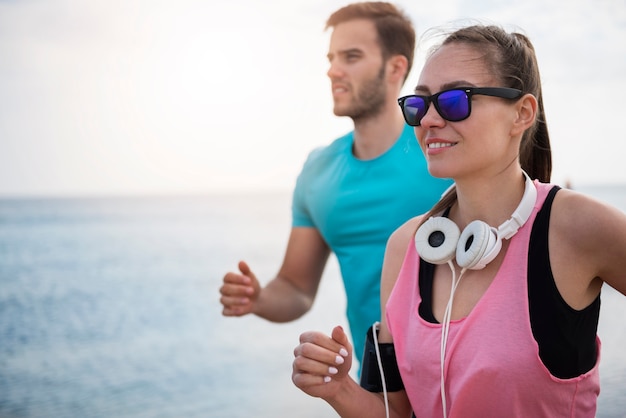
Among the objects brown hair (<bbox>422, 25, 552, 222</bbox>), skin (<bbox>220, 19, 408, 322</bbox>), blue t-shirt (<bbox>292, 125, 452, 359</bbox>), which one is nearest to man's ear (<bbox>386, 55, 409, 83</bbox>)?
skin (<bbox>220, 19, 408, 322</bbox>)

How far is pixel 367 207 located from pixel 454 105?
1.60m

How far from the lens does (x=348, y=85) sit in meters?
3.83

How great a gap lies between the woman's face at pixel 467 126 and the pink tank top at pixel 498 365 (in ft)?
0.61

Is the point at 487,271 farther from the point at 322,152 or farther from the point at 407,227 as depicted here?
the point at 322,152

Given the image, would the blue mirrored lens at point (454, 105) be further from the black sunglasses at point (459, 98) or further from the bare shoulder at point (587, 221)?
the bare shoulder at point (587, 221)

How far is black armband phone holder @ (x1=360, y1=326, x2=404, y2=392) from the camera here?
2.15 m

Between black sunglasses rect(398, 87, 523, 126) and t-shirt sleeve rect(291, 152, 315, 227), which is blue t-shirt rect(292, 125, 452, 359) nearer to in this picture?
t-shirt sleeve rect(291, 152, 315, 227)

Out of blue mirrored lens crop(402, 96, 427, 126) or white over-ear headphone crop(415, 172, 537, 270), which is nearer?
white over-ear headphone crop(415, 172, 537, 270)

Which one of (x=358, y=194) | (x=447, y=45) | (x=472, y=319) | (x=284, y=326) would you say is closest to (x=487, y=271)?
(x=472, y=319)

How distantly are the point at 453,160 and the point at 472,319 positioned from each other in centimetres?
47

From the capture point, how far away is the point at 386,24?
13.2 feet

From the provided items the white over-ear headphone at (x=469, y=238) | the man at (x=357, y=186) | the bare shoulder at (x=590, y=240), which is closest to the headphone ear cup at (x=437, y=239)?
the white over-ear headphone at (x=469, y=238)

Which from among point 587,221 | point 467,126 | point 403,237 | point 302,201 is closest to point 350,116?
point 302,201

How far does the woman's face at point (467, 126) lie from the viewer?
1.95 metres
